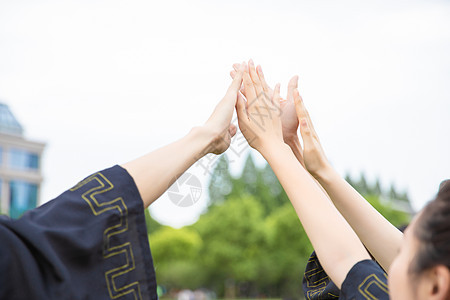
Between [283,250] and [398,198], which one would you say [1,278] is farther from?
[398,198]

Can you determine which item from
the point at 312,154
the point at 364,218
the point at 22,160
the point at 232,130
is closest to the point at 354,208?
the point at 364,218

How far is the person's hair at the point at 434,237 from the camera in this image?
864 mm

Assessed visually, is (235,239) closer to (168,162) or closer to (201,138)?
(201,138)

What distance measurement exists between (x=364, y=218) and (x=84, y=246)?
0.71m

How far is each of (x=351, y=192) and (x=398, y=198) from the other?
55.7 meters

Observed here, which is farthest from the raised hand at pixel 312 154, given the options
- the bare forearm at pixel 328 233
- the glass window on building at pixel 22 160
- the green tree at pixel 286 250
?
the glass window on building at pixel 22 160

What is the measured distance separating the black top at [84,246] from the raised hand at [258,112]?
0.43 m

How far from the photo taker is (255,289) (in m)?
33.3

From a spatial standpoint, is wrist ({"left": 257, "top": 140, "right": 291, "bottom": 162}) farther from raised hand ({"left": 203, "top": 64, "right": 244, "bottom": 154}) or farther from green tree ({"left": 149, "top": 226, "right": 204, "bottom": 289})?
green tree ({"left": 149, "top": 226, "right": 204, "bottom": 289})

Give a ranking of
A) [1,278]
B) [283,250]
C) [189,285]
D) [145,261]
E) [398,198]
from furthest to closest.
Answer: [398,198] < [189,285] < [283,250] < [145,261] < [1,278]

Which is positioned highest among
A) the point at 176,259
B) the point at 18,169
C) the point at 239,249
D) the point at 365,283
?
the point at 365,283

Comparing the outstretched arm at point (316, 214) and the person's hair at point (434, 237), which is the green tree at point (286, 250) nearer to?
the outstretched arm at point (316, 214)

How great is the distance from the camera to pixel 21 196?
37.3 m

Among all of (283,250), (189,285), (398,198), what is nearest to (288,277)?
(283,250)
